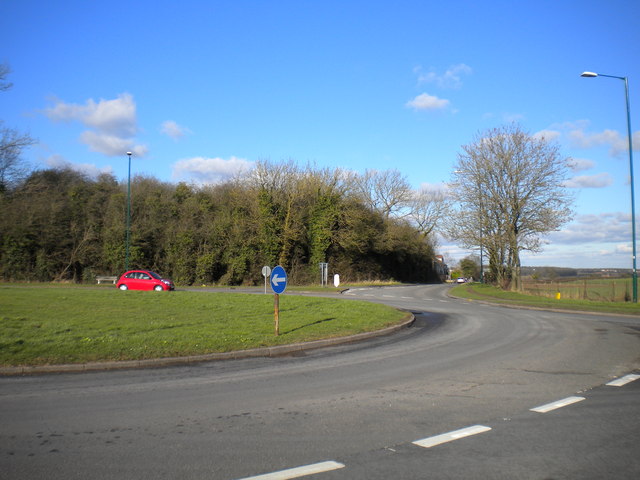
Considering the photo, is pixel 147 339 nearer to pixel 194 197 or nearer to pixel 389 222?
pixel 194 197

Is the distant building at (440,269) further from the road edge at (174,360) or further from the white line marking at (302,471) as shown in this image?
the white line marking at (302,471)

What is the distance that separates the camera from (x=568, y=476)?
4117 millimetres

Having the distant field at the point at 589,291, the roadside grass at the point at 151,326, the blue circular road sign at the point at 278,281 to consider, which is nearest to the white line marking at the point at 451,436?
the roadside grass at the point at 151,326

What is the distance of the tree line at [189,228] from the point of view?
4281 cm

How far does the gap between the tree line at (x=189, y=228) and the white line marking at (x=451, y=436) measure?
134ft

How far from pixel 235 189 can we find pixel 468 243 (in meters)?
23.1

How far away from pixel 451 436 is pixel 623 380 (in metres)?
4.43

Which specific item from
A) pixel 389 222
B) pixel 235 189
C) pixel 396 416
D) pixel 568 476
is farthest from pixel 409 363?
pixel 389 222

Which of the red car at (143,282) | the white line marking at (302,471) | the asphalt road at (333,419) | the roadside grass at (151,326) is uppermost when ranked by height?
the red car at (143,282)

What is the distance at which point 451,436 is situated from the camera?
511 cm

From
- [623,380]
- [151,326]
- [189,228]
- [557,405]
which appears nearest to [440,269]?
[189,228]

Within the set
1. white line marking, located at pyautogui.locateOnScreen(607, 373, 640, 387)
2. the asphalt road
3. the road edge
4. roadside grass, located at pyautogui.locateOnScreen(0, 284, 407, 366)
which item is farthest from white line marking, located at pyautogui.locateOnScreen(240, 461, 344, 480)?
roadside grass, located at pyautogui.locateOnScreen(0, 284, 407, 366)

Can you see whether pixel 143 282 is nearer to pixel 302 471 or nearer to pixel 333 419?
pixel 333 419

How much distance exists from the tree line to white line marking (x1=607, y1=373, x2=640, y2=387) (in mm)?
38802
